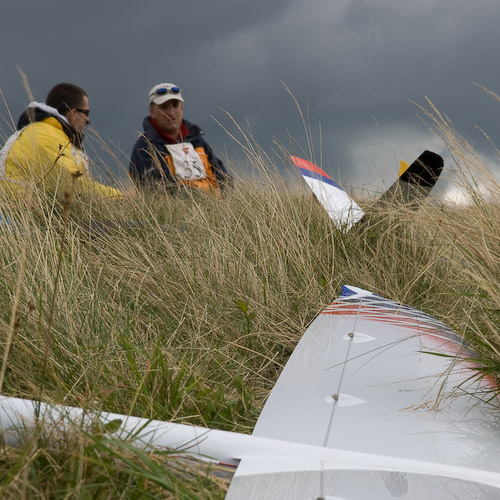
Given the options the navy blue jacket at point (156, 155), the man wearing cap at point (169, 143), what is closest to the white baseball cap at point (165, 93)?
the man wearing cap at point (169, 143)

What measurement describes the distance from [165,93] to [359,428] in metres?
5.21

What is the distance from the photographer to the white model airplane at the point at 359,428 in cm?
132

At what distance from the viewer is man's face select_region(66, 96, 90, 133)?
5223mm

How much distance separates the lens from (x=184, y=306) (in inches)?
107

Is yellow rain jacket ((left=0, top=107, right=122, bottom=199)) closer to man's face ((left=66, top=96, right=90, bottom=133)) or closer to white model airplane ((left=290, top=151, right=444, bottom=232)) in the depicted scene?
man's face ((left=66, top=96, right=90, bottom=133))

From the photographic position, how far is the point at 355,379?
1869mm

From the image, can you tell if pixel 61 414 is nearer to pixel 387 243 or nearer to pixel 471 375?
pixel 471 375

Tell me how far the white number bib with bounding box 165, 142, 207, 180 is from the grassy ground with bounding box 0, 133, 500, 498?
166cm

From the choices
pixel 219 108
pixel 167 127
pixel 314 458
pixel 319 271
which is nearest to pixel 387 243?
pixel 319 271

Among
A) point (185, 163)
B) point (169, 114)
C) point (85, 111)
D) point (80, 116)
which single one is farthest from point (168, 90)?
point (80, 116)

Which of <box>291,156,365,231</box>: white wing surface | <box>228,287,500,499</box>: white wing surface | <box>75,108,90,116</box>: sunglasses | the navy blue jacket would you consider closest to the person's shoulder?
the navy blue jacket

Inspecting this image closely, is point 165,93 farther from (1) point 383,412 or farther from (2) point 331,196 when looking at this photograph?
(1) point 383,412

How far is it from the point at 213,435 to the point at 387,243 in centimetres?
237

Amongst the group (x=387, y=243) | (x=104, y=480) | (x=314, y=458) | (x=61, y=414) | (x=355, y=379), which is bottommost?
(x=387, y=243)
